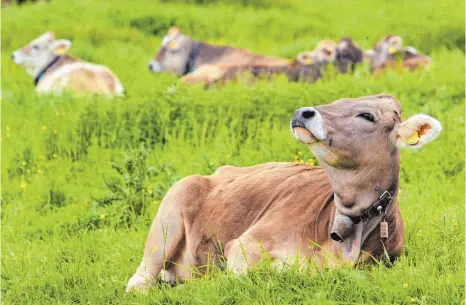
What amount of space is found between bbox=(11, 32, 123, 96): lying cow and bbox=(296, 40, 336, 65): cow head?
A: 2940 millimetres

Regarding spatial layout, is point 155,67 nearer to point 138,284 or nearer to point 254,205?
point 254,205

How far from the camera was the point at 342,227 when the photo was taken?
5180 mm

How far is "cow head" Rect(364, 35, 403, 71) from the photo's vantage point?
1456cm

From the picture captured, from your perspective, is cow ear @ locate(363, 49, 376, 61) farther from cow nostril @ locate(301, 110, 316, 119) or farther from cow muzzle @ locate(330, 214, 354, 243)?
cow nostril @ locate(301, 110, 316, 119)

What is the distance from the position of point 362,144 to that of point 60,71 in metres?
9.18

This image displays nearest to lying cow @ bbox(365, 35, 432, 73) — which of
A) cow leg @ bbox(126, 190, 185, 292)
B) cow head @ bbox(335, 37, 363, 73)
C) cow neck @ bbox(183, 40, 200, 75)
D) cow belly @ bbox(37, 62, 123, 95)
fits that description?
cow head @ bbox(335, 37, 363, 73)

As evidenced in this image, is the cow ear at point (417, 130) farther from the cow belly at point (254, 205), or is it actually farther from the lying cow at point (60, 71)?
the lying cow at point (60, 71)

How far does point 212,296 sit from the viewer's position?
5000 mm

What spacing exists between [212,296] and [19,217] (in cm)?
333

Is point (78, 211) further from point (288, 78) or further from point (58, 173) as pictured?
point (288, 78)

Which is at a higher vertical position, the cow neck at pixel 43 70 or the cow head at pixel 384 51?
the cow head at pixel 384 51

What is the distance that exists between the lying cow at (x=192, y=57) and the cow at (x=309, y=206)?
844cm

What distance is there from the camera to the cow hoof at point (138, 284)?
5.59 metres

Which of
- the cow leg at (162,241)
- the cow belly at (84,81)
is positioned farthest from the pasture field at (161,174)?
the cow belly at (84,81)
